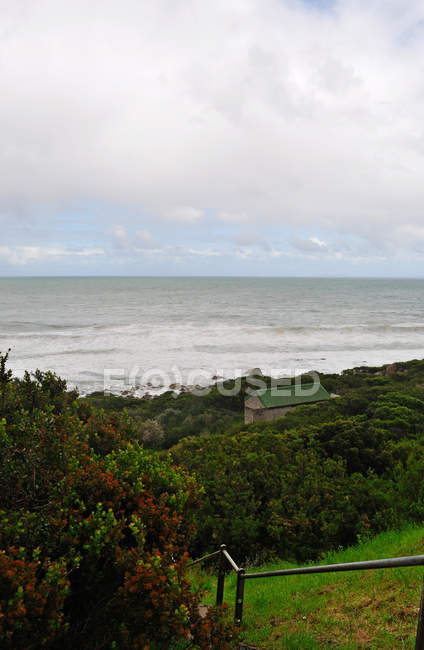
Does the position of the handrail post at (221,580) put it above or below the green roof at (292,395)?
above

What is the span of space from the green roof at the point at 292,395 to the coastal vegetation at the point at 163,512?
3750 millimetres

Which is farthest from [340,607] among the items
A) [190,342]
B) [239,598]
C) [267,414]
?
[190,342]

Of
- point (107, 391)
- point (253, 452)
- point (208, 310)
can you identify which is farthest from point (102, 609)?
point (208, 310)

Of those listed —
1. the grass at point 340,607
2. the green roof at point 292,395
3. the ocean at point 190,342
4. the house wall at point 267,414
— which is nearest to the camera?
the grass at point 340,607

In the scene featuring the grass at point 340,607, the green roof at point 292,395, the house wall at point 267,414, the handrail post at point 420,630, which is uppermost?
the handrail post at point 420,630

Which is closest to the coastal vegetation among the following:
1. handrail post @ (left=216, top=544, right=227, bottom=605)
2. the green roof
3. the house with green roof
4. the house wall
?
handrail post @ (left=216, top=544, right=227, bottom=605)

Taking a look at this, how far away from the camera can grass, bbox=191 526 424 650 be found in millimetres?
3734

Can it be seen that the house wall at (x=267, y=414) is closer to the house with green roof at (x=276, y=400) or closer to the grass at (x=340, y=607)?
the house with green roof at (x=276, y=400)

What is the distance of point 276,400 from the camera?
18344 mm

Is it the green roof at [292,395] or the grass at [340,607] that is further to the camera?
the green roof at [292,395]

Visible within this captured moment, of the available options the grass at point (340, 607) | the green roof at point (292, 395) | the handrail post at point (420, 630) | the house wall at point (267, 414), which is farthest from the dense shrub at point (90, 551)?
the green roof at point (292, 395)

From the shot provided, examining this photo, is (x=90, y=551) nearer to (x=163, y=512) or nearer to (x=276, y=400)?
(x=163, y=512)

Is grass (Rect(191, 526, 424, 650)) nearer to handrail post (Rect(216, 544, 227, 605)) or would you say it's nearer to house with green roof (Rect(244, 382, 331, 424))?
handrail post (Rect(216, 544, 227, 605))

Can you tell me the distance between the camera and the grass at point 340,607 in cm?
373
